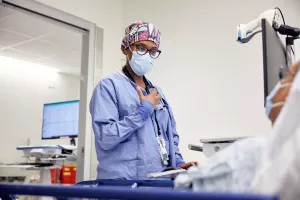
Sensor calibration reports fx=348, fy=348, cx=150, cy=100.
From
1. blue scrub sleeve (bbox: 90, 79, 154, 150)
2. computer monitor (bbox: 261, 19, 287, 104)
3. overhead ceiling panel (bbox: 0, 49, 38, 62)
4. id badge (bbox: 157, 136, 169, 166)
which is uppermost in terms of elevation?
overhead ceiling panel (bbox: 0, 49, 38, 62)

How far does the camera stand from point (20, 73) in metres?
5.54

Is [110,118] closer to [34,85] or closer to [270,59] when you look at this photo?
[270,59]

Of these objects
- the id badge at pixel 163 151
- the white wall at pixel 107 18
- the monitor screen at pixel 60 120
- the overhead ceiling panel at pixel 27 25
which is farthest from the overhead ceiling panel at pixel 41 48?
the id badge at pixel 163 151

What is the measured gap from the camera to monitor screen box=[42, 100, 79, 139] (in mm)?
3775

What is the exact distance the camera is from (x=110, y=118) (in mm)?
1492

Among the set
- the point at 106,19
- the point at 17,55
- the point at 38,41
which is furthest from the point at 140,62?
the point at 17,55

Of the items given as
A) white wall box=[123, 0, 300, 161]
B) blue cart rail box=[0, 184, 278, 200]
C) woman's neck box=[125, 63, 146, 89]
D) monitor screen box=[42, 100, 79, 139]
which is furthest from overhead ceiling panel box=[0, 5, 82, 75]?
blue cart rail box=[0, 184, 278, 200]

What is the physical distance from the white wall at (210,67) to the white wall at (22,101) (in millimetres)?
3101

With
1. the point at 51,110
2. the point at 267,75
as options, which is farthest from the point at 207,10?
the point at 51,110

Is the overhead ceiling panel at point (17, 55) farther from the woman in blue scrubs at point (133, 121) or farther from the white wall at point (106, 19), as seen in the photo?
the woman in blue scrubs at point (133, 121)

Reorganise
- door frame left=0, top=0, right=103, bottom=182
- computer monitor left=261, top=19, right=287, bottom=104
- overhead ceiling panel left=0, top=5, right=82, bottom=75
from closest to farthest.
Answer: computer monitor left=261, top=19, right=287, bottom=104, door frame left=0, top=0, right=103, bottom=182, overhead ceiling panel left=0, top=5, right=82, bottom=75

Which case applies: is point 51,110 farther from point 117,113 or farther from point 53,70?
point 117,113

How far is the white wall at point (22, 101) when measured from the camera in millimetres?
5215

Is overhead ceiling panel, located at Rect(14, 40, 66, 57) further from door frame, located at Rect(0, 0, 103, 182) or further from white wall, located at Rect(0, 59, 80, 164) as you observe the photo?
door frame, located at Rect(0, 0, 103, 182)
